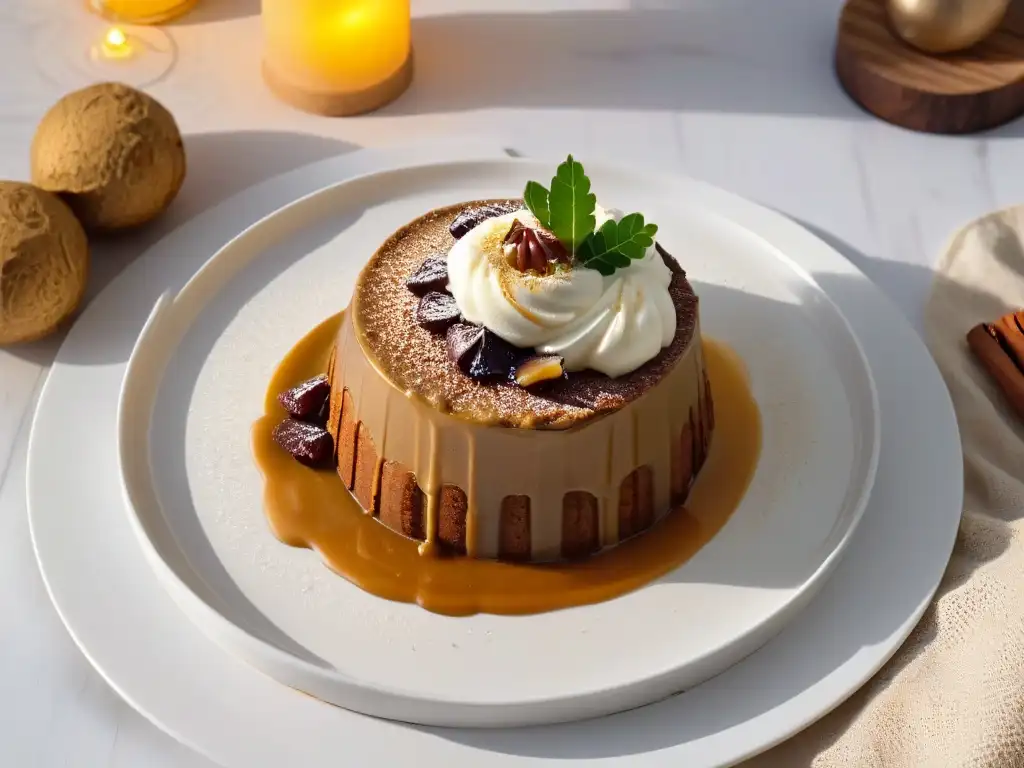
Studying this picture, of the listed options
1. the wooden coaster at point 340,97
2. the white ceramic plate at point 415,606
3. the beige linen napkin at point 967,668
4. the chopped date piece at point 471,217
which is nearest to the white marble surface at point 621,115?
the wooden coaster at point 340,97

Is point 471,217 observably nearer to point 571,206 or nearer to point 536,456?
point 571,206

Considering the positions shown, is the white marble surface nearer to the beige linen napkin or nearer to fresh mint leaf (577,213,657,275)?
the beige linen napkin

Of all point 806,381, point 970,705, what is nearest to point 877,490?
point 806,381

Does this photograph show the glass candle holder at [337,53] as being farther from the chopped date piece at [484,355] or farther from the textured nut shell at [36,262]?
the chopped date piece at [484,355]

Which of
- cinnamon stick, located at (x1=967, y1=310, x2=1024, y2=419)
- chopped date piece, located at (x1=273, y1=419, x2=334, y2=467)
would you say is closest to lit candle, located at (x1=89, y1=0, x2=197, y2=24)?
chopped date piece, located at (x1=273, y1=419, x2=334, y2=467)

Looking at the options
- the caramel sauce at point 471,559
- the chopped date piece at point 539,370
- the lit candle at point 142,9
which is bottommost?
the caramel sauce at point 471,559

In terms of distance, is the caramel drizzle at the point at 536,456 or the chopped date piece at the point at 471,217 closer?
the caramel drizzle at the point at 536,456

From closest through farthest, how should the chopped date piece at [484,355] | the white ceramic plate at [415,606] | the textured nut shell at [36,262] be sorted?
the white ceramic plate at [415,606] → the chopped date piece at [484,355] → the textured nut shell at [36,262]

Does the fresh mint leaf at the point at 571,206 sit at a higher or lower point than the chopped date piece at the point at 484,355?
higher

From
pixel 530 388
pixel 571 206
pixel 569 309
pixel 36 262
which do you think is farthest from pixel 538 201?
pixel 36 262
